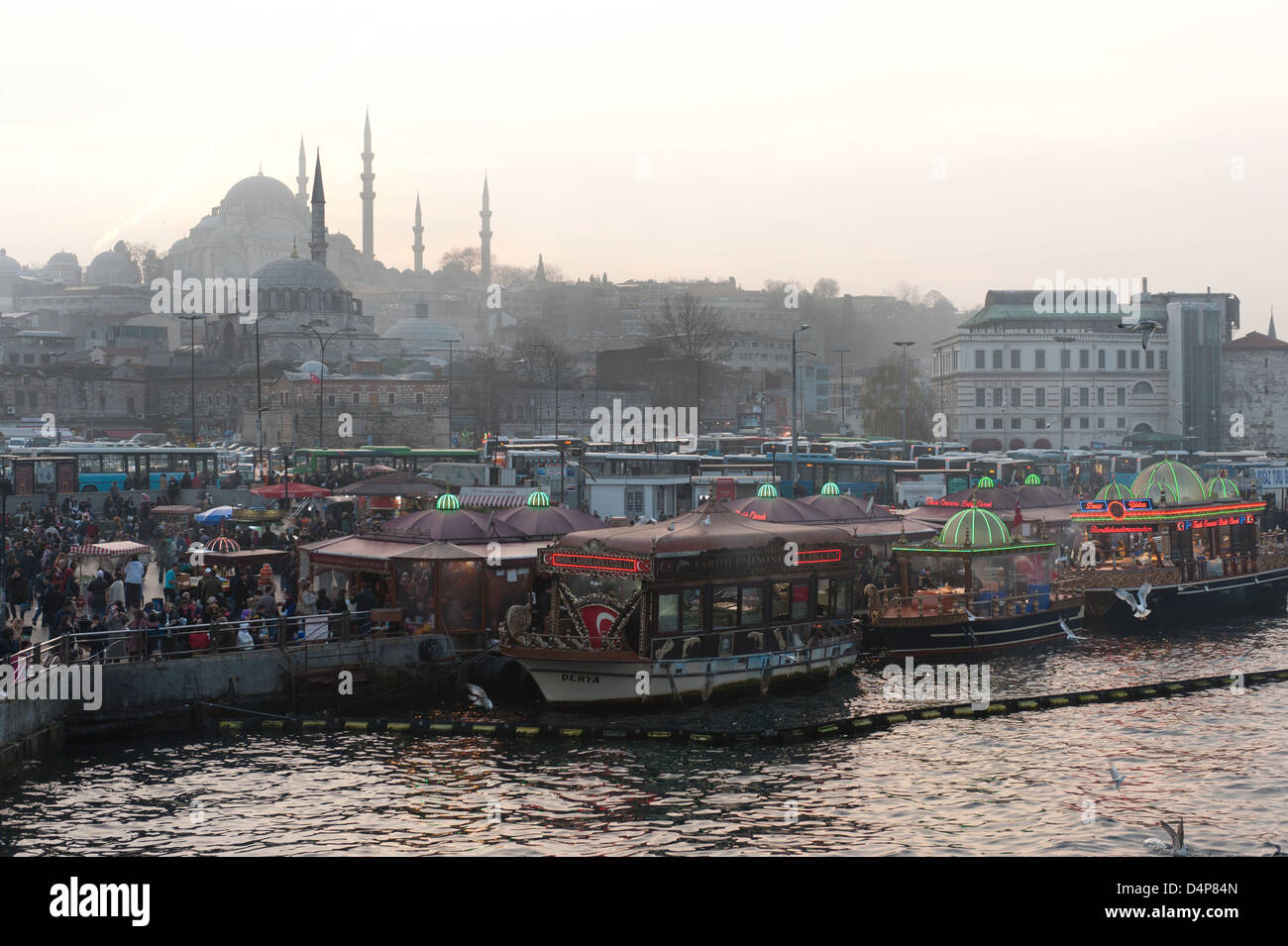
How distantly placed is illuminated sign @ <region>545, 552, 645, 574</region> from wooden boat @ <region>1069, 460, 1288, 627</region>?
1447 centimetres

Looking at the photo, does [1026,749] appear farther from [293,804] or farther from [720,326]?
[720,326]

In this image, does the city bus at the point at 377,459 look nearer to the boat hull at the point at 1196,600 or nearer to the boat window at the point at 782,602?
the boat hull at the point at 1196,600

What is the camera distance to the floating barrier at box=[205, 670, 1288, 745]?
21344 mm

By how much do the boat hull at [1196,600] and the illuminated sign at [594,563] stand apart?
15.1 m

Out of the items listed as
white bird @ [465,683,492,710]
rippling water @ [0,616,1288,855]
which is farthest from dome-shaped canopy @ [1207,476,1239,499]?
white bird @ [465,683,492,710]

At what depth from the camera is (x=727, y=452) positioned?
64875mm

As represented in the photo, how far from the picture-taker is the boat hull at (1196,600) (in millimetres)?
33312
